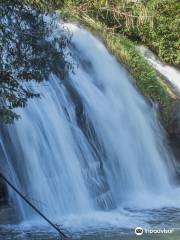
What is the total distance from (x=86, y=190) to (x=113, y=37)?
8.52 meters

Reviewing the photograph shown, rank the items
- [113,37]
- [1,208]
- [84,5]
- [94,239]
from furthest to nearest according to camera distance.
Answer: [113,37]
[84,5]
[1,208]
[94,239]

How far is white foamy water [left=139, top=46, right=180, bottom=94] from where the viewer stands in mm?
22328

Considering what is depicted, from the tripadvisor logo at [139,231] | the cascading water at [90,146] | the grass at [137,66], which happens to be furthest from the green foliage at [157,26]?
the tripadvisor logo at [139,231]

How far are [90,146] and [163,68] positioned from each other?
8921 mm

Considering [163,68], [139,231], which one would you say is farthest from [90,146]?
[163,68]

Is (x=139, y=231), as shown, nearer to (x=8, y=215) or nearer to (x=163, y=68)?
(x=8, y=215)

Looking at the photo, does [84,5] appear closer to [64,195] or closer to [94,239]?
[64,195]

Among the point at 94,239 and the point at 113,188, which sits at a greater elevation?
the point at 94,239

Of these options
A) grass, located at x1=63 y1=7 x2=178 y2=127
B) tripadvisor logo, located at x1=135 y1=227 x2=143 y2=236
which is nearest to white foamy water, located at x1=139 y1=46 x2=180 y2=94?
grass, located at x1=63 y1=7 x2=178 y2=127

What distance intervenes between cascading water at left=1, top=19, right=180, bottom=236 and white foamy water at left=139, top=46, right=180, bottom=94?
9.82 ft

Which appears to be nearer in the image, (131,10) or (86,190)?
(86,190)

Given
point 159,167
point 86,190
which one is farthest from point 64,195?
point 159,167

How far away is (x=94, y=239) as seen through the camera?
35.5 ft

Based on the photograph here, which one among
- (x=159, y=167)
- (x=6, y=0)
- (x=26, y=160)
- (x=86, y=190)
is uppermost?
(x=6, y=0)
